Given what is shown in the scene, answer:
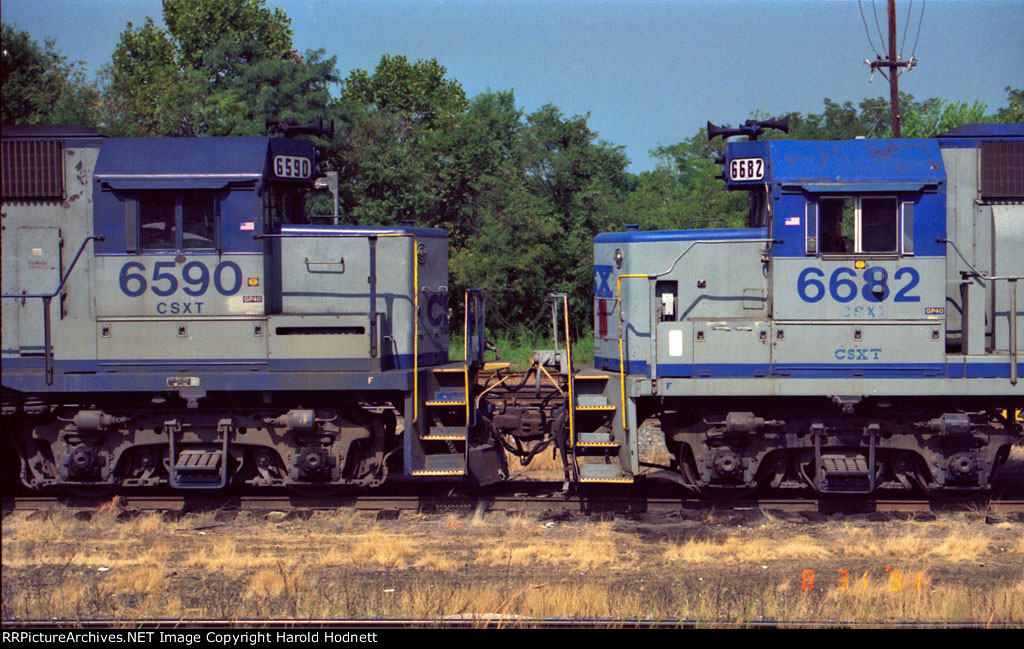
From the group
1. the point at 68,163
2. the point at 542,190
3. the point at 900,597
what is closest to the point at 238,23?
the point at 542,190

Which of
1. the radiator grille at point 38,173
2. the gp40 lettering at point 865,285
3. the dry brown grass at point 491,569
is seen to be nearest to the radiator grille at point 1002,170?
the gp40 lettering at point 865,285

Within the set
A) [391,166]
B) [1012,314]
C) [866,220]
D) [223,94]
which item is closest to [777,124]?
[866,220]

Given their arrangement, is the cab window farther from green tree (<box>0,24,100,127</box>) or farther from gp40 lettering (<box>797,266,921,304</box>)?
green tree (<box>0,24,100,127</box>)

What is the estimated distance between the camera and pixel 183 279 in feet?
32.0

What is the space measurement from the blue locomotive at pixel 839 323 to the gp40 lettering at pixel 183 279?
423 centimetres

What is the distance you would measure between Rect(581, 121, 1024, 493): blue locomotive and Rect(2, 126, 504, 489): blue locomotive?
233 cm

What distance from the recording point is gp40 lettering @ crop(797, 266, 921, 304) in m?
9.51

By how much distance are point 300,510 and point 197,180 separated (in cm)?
378

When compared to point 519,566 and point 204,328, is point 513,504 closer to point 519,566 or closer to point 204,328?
point 519,566

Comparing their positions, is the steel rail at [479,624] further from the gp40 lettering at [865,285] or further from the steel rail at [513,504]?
the gp40 lettering at [865,285]

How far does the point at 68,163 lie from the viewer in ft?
32.9

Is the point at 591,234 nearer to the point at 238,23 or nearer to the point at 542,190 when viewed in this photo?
the point at 542,190

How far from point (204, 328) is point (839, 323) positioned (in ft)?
22.1

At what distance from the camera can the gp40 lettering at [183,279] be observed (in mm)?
9750
